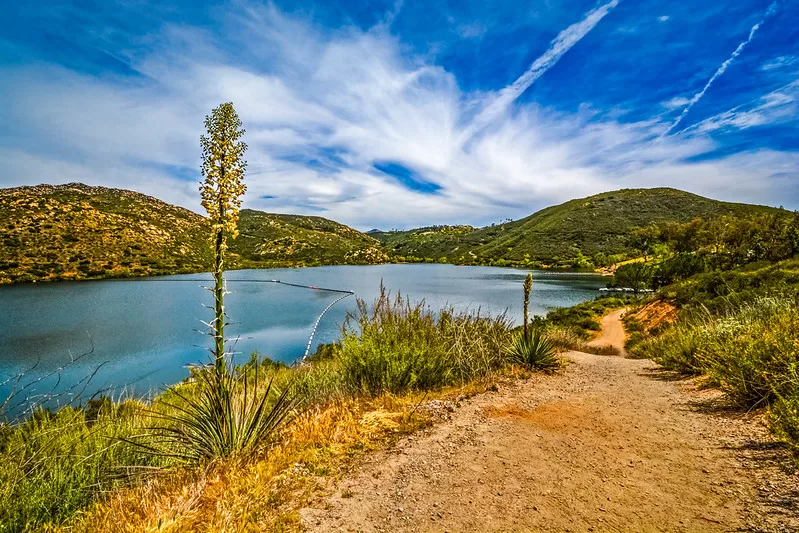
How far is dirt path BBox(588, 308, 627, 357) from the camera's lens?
19159mm

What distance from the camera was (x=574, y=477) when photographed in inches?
123

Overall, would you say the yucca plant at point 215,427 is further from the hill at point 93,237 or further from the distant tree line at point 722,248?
the hill at point 93,237

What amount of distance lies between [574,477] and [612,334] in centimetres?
2223

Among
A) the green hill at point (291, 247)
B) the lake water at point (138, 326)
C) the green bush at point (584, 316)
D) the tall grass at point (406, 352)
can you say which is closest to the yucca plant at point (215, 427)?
the tall grass at point (406, 352)

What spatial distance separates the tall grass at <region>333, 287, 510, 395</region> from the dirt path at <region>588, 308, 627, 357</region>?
1206 cm

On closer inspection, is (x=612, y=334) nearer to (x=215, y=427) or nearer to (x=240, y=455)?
(x=240, y=455)

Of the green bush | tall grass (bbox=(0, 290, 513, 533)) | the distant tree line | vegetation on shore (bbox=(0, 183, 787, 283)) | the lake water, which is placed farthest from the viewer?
vegetation on shore (bbox=(0, 183, 787, 283))

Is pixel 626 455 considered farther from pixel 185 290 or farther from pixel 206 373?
pixel 185 290

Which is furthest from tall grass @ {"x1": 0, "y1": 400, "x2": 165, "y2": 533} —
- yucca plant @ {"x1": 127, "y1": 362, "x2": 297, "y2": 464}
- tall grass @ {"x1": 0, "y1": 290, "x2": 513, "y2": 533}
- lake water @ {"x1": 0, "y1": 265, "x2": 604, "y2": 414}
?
lake water @ {"x1": 0, "y1": 265, "x2": 604, "y2": 414}

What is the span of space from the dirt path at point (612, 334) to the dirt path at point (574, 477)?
13614mm

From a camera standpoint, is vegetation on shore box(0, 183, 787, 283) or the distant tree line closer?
the distant tree line

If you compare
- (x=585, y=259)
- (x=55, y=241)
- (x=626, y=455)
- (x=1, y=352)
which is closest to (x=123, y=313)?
(x=1, y=352)

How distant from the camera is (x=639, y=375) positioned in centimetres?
802

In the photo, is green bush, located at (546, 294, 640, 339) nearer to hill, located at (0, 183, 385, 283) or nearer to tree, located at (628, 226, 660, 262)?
hill, located at (0, 183, 385, 283)
